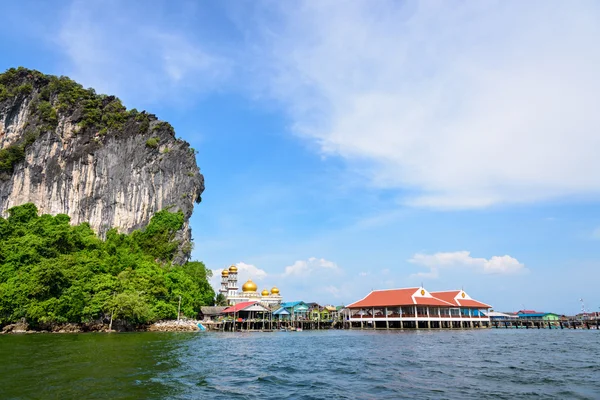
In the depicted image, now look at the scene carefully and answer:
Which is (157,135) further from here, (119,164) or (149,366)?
(149,366)

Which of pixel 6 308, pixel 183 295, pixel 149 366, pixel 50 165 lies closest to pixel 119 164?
pixel 50 165

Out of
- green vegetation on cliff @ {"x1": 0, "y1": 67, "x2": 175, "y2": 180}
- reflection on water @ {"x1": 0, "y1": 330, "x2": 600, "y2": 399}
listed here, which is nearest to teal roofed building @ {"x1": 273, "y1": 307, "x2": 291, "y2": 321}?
green vegetation on cliff @ {"x1": 0, "y1": 67, "x2": 175, "y2": 180}

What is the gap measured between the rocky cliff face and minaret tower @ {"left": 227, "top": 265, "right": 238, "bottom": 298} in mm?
13919

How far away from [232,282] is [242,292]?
2983 mm

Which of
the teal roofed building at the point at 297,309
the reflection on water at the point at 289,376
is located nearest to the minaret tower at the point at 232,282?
the teal roofed building at the point at 297,309

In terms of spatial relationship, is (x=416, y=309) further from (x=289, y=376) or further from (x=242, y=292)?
(x=289, y=376)

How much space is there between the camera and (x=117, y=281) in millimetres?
45438

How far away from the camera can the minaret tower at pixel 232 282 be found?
3059 inches

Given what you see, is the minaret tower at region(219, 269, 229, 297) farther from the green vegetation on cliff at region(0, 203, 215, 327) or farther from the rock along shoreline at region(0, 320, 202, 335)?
the rock along shoreline at region(0, 320, 202, 335)

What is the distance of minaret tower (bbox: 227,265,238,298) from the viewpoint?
77688 mm

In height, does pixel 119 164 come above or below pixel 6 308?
above

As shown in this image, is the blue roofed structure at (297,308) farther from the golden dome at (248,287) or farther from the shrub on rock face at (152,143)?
the shrub on rock face at (152,143)

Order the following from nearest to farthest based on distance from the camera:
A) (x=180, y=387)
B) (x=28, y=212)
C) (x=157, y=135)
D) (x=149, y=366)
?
1. (x=180, y=387)
2. (x=149, y=366)
3. (x=28, y=212)
4. (x=157, y=135)

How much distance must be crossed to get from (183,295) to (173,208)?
59.7 feet
